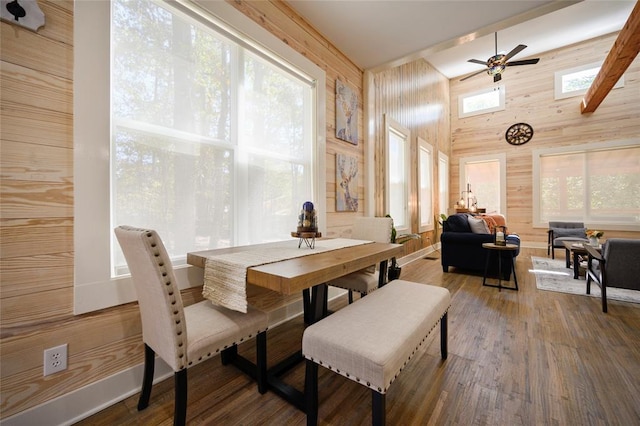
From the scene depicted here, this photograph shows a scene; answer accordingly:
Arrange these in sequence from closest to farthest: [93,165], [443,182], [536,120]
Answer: [93,165] → [536,120] → [443,182]

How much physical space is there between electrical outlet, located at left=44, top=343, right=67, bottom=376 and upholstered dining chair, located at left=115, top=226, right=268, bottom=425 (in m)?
0.35

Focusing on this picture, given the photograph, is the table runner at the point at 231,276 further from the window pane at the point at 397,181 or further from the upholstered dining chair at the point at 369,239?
the window pane at the point at 397,181

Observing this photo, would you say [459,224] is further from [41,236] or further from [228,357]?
[41,236]

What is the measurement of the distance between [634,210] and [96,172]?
8704mm

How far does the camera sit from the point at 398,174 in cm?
479

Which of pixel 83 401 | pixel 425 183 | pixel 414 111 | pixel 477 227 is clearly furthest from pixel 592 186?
pixel 83 401

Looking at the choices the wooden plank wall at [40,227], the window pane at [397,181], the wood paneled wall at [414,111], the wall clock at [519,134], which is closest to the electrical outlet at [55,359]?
the wooden plank wall at [40,227]

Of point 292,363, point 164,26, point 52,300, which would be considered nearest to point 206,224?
point 52,300

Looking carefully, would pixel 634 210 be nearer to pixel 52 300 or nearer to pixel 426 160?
pixel 426 160

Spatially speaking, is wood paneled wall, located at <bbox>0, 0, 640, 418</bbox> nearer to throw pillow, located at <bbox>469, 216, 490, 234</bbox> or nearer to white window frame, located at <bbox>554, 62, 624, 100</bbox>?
throw pillow, located at <bbox>469, 216, 490, 234</bbox>

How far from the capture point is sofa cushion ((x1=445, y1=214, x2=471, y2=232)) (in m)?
4.11

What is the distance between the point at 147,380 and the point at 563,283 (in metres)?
4.70

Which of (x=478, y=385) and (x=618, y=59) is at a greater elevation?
(x=618, y=59)

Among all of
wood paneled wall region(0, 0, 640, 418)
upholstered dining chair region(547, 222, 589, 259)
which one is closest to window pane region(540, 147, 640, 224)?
upholstered dining chair region(547, 222, 589, 259)
